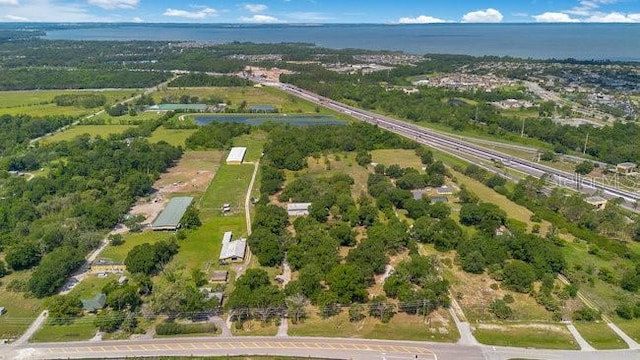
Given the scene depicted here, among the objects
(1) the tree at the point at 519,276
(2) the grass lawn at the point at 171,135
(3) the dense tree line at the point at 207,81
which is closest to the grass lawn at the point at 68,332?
(1) the tree at the point at 519,276

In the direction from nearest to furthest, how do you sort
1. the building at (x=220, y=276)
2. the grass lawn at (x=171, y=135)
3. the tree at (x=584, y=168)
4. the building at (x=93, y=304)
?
the building at (x=93, y=304)
the building at (x=220, y=276)
the tree at (x=584, y=168)
the grass lawn at (x=171, y=135)

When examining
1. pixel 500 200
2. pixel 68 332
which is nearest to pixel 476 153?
pixel 500 200

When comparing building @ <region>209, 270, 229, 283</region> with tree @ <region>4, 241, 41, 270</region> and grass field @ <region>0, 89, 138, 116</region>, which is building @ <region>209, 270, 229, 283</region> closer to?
tree @ <region>4, 241, 41, 270</region>

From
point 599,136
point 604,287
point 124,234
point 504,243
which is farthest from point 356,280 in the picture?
point 599,136

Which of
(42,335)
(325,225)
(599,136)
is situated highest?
(599,136)

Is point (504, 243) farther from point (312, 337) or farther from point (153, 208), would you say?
point (153, 208)

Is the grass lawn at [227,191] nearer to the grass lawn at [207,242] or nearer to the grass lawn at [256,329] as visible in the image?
the grass lawn at [207,242]

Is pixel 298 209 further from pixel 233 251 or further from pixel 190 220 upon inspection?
pixel 190 220
